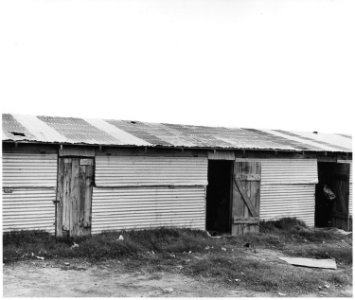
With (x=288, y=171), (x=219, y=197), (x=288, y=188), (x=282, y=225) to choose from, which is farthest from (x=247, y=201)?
(x=288, y=171)

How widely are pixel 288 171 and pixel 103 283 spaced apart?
850 cm

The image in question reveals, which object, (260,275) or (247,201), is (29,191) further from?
(247,201)

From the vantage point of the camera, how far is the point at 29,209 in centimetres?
1112

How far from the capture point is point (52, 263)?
9.52 m

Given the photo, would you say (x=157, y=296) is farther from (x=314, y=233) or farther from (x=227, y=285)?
(x=314, y=233)

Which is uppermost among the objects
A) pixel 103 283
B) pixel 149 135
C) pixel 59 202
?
pixel 149 135

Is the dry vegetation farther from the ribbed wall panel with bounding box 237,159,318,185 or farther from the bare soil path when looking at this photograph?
the ribbed wall panel with bounding box 237,159,318,185

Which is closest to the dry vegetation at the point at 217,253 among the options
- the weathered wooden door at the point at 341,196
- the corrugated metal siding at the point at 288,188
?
the corrugated metal siding at the point at 288,188

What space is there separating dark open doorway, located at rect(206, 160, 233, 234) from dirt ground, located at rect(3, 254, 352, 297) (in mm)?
5341

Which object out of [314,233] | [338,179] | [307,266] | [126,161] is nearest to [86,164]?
[126,161]

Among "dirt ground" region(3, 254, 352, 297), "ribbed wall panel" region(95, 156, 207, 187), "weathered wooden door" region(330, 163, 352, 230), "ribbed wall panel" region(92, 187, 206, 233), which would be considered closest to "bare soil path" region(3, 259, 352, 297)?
"dirt ground" region(3, 254, 352, 297)

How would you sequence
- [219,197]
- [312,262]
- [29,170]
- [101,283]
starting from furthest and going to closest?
[219,197] < [29,170] < [312,262] < [101,283]

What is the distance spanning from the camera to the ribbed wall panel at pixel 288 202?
14250mm

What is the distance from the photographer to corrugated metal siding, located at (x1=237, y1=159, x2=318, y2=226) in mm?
14258
